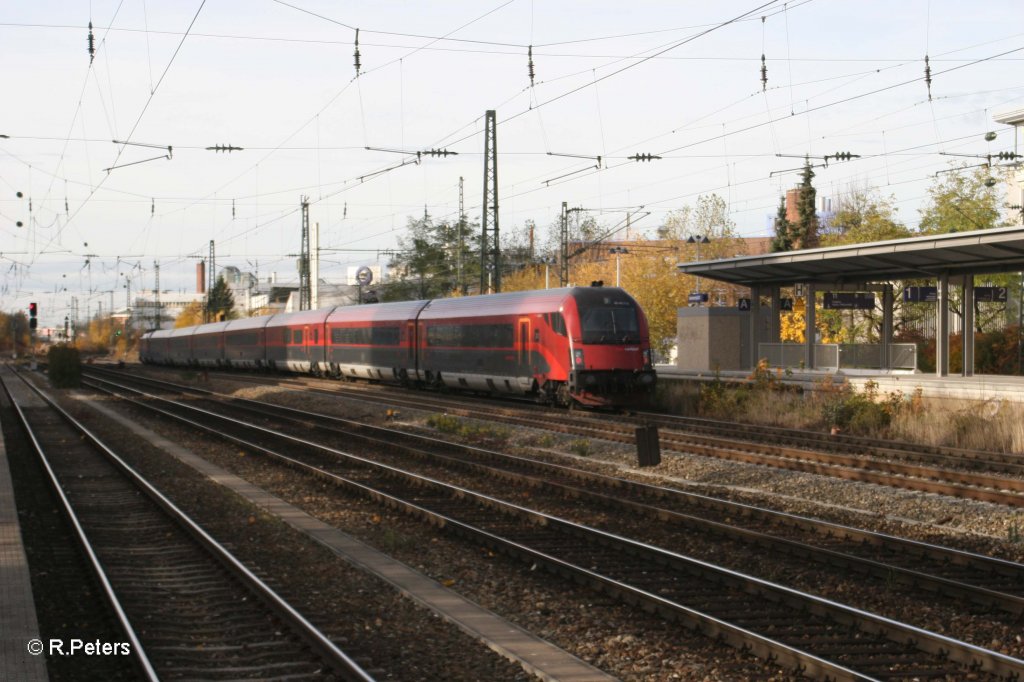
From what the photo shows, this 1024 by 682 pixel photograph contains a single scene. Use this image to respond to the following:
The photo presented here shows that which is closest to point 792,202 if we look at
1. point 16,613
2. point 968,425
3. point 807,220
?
point 807,220

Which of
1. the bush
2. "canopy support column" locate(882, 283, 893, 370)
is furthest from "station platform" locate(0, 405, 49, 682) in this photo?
the bush

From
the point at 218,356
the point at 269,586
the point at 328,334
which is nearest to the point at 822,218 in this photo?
the point at 218,356

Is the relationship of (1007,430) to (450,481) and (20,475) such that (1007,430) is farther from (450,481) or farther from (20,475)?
(20,475)

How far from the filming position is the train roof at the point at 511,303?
26031mm

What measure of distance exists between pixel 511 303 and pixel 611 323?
12.3 ft

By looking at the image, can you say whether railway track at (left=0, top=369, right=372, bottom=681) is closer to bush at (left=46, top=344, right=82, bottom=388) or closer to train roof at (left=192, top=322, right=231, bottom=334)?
bush at (left=46, top=344, right=82, bottom=388)

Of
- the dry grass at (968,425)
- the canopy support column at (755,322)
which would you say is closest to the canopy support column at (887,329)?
the canopy support column at (755,322)

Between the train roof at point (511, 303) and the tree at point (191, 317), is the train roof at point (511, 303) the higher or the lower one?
the lower one

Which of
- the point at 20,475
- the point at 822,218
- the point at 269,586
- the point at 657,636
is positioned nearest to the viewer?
the point at 657,636

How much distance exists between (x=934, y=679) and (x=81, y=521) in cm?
1035

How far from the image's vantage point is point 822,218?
101m

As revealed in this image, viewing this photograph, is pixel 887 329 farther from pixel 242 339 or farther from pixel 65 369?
pixel 242 339

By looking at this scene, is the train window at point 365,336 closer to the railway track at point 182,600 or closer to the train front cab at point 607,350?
the train front cab at point 607,350

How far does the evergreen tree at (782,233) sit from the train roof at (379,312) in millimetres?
47592
